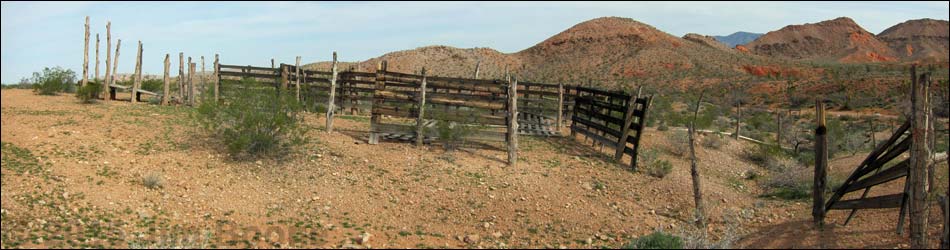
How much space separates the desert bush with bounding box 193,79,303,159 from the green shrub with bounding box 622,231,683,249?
6.21 metres

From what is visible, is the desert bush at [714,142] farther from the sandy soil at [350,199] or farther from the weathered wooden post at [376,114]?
the weathered wooden post at [376,114]

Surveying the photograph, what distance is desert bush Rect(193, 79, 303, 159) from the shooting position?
1091 cm

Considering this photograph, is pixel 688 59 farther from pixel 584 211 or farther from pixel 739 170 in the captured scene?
pixel 584 211

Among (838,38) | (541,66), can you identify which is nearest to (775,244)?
(541,66)

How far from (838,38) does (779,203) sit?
84.5 meters

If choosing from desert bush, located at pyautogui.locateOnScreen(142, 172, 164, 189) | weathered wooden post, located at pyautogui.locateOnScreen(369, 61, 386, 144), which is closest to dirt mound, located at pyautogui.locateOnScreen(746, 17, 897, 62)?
weathered wooden post, located at pyautogui.locateOnScreen(369, 61, 386, 144)

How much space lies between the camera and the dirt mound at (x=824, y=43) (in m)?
74.9

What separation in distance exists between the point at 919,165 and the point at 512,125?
678 centimetres

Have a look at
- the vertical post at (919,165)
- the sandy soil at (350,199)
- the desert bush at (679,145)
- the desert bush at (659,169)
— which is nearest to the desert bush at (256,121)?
the sandy soil at (350,199)

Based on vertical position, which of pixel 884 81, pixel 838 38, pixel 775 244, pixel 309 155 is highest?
pixel 838 38

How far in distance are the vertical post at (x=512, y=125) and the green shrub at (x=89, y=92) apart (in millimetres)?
13226

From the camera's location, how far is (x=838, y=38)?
8294 centimetres

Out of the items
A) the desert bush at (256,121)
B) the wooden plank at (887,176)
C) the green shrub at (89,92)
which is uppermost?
the green shrub at (89,92)

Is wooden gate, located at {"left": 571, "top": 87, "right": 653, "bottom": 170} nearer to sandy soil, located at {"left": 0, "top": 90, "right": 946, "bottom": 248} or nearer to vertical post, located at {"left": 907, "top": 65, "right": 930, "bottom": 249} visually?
sandy soil, located at {"left": 0, "top": 90, "right": 946, "bottom": 248}
